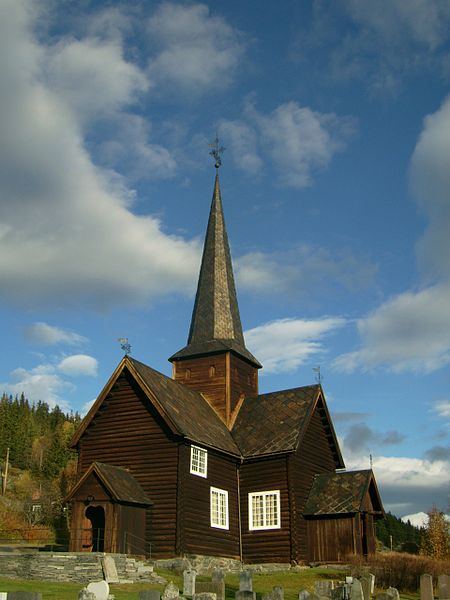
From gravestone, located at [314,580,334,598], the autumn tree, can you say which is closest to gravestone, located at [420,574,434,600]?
gravestone, located at [314,580,334,598]

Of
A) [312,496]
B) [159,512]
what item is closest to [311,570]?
[312,496]

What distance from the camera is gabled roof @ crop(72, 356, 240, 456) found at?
110ft

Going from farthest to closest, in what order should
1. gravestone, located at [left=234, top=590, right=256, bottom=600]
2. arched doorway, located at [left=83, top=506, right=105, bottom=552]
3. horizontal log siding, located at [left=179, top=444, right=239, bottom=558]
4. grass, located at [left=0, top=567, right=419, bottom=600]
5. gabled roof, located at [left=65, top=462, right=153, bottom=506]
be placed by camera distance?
horizontal log siding, located at [left=179, top=444, right=239, bottom=558] → arched doorway, located at [left=83, top=506, right=105, bottom=552] → gabled roof, located at [left=65, top=462, right=153, bottom=506] → grass, located at [left=0, top=567, right=419, bottom=600] → gravestone, located at [left=234, top=590, right=256, bottom=600]

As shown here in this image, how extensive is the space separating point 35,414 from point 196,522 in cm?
14543

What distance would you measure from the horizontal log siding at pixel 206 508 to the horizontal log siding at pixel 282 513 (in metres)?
0.51

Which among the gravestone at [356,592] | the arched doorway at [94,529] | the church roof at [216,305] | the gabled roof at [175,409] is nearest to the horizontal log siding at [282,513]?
the gabled roof at [175,409]

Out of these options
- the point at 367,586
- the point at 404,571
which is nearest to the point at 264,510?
the point at 404,571

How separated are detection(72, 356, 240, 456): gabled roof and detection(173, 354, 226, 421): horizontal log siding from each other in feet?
6.59

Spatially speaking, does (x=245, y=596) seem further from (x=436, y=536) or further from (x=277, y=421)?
(x=436, y=536)

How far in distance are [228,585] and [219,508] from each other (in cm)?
859

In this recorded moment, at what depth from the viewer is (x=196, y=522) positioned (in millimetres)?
32844

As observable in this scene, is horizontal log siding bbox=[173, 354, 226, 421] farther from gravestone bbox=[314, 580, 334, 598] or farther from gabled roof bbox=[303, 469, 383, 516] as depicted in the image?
gravestone bbox=[314, 580, 334, 598]

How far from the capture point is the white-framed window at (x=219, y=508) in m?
34.6

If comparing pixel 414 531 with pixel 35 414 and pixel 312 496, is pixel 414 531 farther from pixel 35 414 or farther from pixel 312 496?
pixel 312 496
